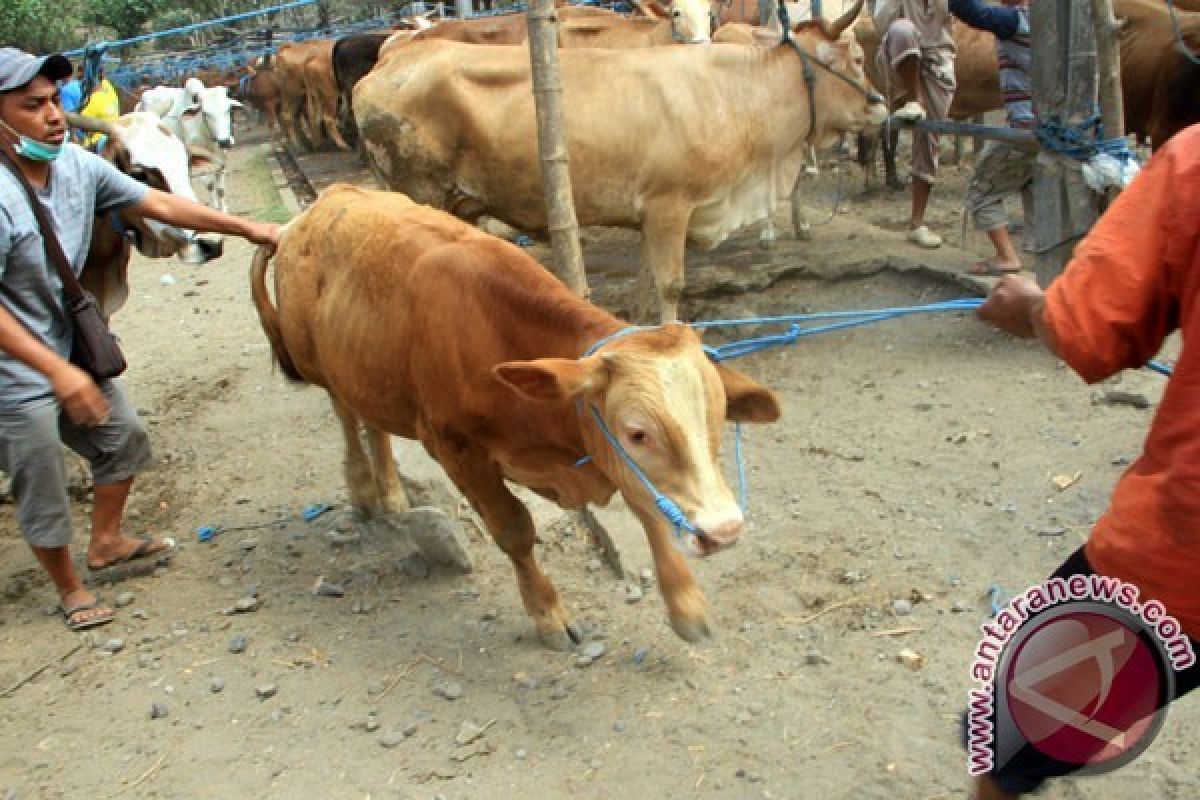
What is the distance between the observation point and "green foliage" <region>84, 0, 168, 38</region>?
3516cm

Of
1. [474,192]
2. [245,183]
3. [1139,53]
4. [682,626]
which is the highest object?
[1139,53]

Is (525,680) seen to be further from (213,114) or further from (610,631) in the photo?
(213,114)

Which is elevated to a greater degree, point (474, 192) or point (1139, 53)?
point (1139, 53)

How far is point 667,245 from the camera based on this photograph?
6695 mm

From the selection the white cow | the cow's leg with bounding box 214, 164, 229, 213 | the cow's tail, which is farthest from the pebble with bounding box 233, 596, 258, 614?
the white cow

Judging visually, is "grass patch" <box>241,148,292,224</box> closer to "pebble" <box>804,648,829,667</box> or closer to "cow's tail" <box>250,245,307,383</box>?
"cow's tail" <box>250,245,307,383</box>

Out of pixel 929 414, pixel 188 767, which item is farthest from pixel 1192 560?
pixel 929 414

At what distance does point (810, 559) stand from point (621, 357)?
1680mm

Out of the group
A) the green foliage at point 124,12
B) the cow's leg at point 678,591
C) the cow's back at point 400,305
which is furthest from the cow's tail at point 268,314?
the green foliage at point 124,12

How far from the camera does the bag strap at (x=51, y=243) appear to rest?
382 cm

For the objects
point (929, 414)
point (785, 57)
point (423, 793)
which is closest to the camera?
point (423, 793)

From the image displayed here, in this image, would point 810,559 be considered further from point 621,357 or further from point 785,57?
point 785,57

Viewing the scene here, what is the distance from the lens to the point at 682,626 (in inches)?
135

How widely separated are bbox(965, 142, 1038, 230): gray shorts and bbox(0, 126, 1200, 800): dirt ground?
0.87 meters
